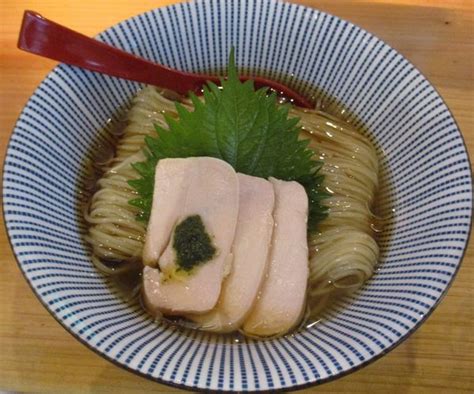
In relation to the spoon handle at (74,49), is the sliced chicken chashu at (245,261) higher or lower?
lower

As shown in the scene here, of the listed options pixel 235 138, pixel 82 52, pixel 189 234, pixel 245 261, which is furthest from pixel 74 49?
pixel 245 261

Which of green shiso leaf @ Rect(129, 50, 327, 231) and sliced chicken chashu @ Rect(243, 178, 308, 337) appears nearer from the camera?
sliced chicken chashu @ Rect(243, 178, 308, 337)

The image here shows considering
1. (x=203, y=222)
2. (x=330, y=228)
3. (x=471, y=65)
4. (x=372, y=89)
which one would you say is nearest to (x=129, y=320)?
(x=203, y=222)

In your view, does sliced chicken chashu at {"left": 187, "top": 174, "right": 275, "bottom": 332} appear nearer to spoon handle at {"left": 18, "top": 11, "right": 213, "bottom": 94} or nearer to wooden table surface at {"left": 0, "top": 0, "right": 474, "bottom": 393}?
wooden table surface at {"left": 0, "top": 0, "right": 474, "bottom": 393}

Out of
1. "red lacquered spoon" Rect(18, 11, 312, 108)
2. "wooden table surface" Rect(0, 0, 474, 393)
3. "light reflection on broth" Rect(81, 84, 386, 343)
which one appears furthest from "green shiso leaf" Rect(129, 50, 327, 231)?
"wooden table surface" Rect(0, 0, 474, 393)

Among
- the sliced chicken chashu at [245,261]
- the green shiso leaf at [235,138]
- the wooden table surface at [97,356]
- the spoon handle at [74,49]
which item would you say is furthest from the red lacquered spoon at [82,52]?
the sliced chicken chashu at [245,261]

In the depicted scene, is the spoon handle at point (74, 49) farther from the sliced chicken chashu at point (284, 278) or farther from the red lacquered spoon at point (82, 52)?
the sliced chicken chashu at point (284, 278)

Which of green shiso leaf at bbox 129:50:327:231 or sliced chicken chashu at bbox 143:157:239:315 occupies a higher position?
green shiso leaf at bbox 129:50:327:231
